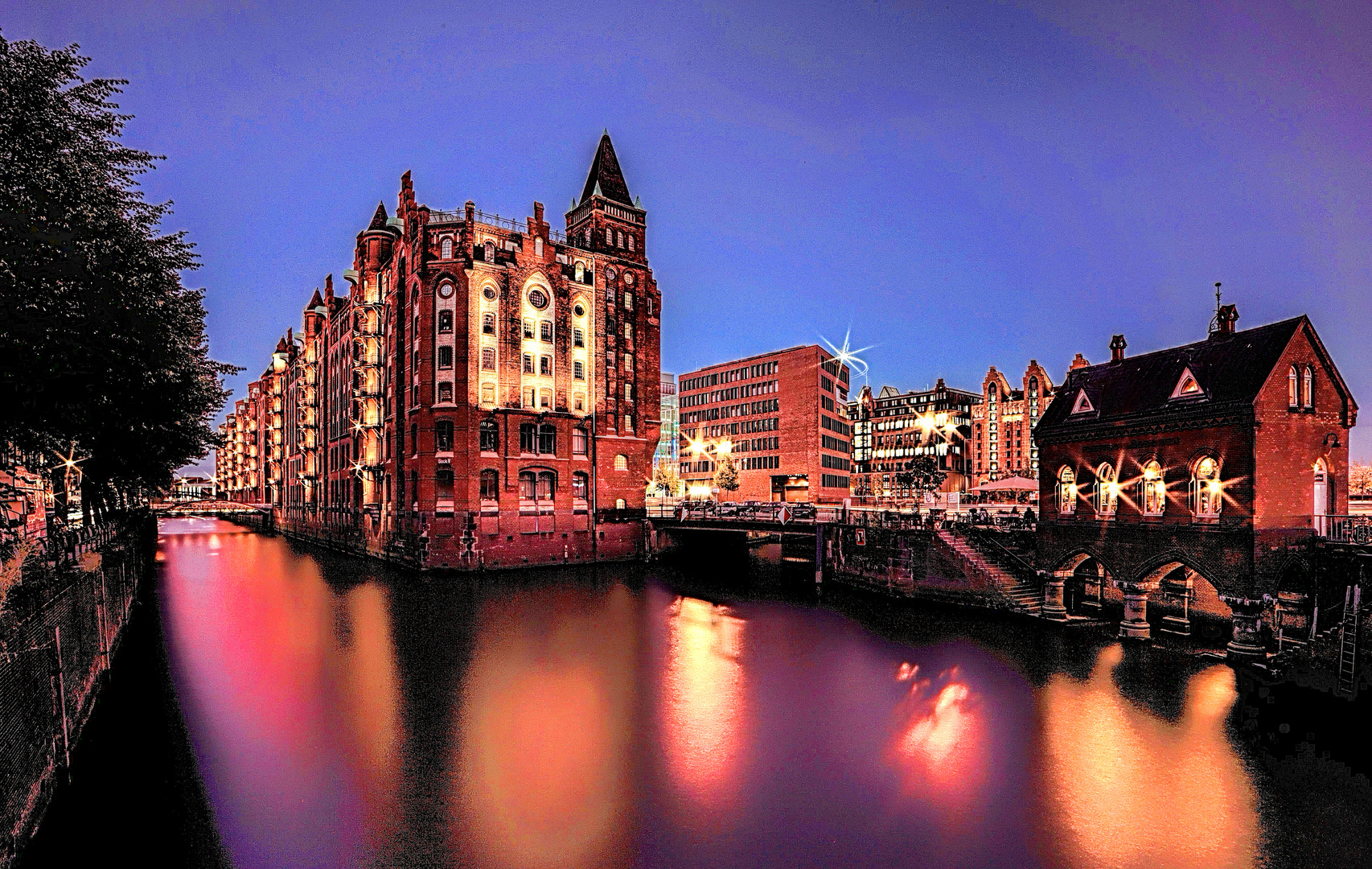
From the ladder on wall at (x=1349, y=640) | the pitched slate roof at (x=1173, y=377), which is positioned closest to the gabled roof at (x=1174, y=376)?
the pitched slate roof at (x=1173, y=377)

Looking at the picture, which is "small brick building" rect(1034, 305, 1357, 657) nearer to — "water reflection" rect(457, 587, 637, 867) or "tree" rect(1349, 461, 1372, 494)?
"water reflection" rect(457, 587, 637, 867)

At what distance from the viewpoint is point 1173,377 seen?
96.1ft

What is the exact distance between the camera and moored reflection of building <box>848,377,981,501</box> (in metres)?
139

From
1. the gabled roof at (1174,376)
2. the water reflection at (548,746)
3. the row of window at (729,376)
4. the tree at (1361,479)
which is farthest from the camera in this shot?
the row of window at (729,376)

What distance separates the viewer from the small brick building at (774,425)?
101m

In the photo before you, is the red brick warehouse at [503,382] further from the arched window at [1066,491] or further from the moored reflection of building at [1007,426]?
the moored reflection of building at [1007,426]

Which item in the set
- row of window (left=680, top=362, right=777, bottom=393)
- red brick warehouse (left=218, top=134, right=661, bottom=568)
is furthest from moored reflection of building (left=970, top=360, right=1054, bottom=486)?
red brick warehouse (left=218, top=134, right=661, bottom=568)

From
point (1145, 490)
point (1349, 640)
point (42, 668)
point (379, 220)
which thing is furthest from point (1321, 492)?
point (379, 220)

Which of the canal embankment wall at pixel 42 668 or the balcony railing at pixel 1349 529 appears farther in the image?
the balcony railing at pixel 1349 529

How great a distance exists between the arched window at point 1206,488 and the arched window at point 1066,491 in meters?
5.82

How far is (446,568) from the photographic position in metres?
48.6

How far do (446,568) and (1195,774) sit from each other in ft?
145

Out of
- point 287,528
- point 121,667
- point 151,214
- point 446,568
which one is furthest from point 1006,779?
point 287,528

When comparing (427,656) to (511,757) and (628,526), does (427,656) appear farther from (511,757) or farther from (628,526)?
(628,526)
